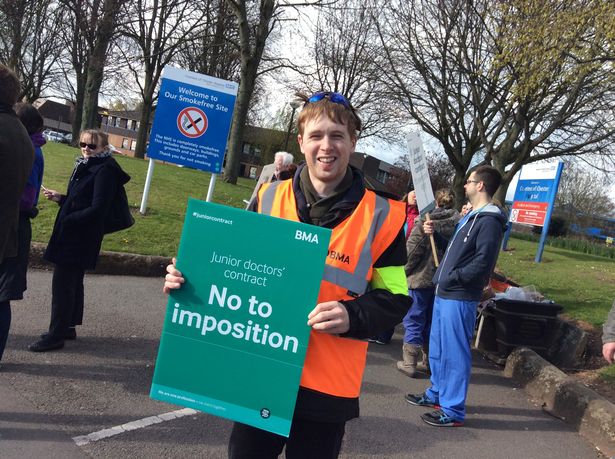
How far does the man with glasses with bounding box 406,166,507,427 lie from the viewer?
4137mm

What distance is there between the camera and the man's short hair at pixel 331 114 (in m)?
1.93

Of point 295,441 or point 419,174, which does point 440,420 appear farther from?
point 295,441

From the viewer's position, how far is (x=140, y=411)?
352 centimetres

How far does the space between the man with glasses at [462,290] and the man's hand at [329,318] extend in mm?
2701

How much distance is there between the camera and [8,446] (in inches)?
113

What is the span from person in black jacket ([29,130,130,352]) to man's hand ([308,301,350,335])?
10.5 ft

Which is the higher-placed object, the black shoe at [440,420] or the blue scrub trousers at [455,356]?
the blue scrub trousers at [455,356]

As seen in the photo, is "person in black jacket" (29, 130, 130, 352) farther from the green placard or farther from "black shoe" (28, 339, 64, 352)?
the green placard

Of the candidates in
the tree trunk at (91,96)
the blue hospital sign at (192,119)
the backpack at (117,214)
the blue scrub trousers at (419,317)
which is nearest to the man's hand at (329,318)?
the backpack at (117,214)

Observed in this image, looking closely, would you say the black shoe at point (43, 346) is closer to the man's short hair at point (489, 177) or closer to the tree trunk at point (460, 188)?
the man's short hair at point (489, 177)

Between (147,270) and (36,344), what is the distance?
122 inches

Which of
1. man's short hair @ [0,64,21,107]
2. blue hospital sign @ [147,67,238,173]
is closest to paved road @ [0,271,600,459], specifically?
man's short hair @ [0,64,21,107]

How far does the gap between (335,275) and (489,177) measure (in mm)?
3000

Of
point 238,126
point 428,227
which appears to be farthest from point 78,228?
point 238,126
